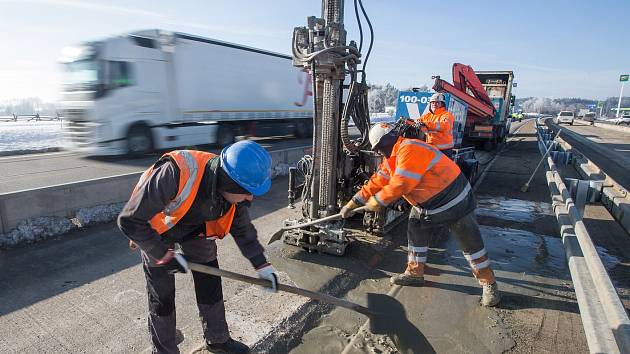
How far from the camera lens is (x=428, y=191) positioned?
11.2 ft

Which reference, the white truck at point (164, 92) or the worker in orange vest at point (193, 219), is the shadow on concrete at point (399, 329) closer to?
the worker in orange vest at point (193, 219)

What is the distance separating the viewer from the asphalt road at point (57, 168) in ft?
25.4

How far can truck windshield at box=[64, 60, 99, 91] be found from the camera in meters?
9.65

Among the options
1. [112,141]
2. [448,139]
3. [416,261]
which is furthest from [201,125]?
[416,261]

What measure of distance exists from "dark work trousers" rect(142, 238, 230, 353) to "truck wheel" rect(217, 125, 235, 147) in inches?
456

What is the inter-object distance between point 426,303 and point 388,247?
135 cm

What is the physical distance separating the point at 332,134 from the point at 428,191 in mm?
1551

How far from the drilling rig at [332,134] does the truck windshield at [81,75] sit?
25.3ft

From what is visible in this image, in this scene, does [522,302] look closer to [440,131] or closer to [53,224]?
[440,131]

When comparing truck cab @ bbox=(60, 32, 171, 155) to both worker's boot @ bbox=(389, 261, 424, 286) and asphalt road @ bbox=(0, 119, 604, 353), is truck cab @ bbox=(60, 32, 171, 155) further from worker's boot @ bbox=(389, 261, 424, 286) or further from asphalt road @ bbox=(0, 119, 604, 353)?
worker's boot @ bbox=(389, 261, 424, 286)

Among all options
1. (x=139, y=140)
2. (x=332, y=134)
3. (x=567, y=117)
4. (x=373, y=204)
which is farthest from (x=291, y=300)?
(x=567, y=117)

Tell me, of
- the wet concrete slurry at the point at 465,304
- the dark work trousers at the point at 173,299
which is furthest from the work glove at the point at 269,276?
the wet concrete slurry at the point at 465,304

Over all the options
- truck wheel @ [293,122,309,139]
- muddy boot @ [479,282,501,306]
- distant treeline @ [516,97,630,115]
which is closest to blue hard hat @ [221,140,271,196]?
muddy boot @ [479,282,501,306]

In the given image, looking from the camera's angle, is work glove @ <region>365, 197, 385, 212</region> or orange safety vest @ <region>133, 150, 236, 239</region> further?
work glove @ <region>365, 197, 385, 212</region>
